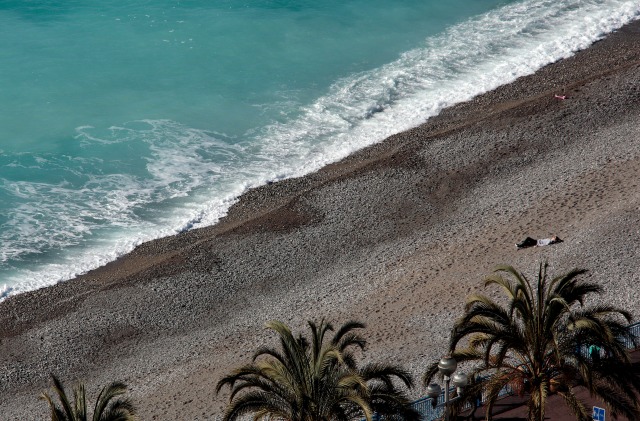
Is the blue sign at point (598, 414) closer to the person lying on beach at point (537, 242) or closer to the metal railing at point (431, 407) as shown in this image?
the metal railing at point (431, 407)

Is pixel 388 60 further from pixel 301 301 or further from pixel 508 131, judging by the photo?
pixel 301 301

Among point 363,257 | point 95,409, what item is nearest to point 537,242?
point 363,257

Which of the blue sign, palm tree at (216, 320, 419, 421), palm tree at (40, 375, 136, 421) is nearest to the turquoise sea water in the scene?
palm tree at (40, 375, 136, 421)

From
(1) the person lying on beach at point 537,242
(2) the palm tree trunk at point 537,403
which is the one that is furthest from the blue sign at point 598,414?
(1) the person lying on beach at point 537,242

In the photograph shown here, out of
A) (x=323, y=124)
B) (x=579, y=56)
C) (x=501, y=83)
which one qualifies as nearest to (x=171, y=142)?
(x=323, y=124)

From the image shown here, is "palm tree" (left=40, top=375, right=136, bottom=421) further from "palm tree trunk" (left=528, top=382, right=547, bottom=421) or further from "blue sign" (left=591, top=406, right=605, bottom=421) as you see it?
"blue sign" (left=591, top=406, right=605, bottom=421)

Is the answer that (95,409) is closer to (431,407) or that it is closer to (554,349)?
(431,407)
